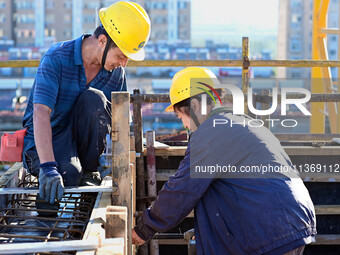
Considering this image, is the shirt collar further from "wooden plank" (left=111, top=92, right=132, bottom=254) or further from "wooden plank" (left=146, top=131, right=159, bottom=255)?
"wooden plank" (left=146, top=131, right=159, bottom=255)

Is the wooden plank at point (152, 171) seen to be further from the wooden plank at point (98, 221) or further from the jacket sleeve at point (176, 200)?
the jacket sleeve at point (176, 200)

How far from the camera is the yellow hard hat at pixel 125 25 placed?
3652mm

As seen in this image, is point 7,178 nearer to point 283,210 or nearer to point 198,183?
point 198,183

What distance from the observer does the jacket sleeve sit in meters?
2.98

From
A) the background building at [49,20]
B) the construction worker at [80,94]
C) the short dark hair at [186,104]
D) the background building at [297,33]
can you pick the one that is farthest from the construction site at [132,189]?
the background building at [297,33]

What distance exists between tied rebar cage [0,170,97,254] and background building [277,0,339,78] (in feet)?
281

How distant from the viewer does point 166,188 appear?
3.12 metres

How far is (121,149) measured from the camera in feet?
10.5

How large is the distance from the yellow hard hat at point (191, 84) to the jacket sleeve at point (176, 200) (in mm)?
441

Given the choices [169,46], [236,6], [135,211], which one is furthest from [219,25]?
[135,211]

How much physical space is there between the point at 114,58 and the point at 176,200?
4.05ft

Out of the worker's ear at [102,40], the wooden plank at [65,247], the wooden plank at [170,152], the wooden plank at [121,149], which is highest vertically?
the worker's ear at [102,40]

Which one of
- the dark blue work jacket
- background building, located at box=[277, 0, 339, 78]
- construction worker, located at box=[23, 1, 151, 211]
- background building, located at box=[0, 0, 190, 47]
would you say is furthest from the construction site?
background building, located at box=[277, 0, 339, 78]

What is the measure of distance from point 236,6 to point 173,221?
115m
